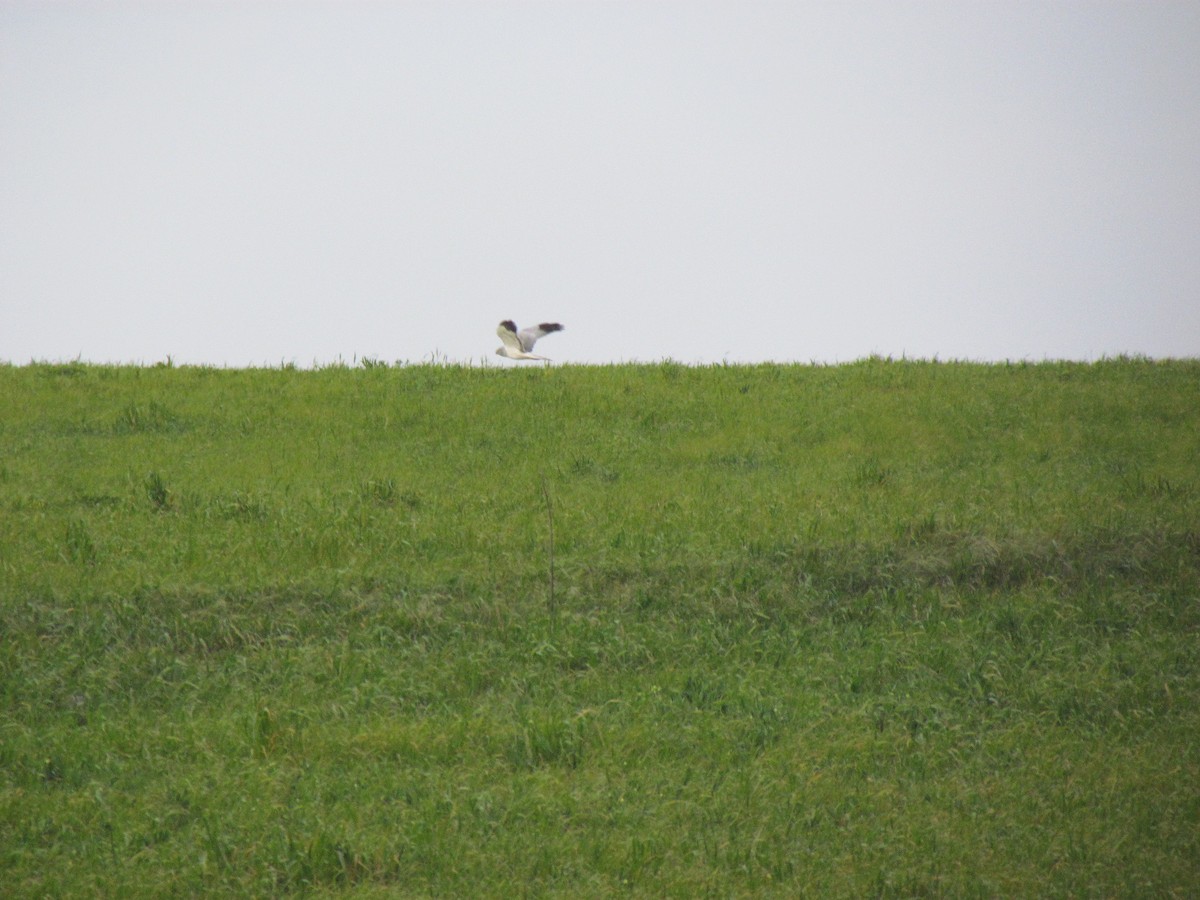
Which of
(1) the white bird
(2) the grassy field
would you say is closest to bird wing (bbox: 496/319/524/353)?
(1) the white bird

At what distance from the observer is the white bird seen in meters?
17.3

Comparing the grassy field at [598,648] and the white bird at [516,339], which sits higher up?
the white bird at [516,339]

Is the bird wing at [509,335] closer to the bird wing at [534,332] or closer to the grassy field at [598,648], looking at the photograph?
the bird wing at [534,332]

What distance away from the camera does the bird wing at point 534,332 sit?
17.6 metres

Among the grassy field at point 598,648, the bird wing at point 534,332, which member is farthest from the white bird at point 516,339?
the grassy field at point 598,648

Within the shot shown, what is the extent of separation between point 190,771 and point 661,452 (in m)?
7.49

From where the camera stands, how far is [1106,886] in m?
5.79

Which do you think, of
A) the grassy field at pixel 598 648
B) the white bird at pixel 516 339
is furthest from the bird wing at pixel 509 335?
the grassy field at pixel 598 648

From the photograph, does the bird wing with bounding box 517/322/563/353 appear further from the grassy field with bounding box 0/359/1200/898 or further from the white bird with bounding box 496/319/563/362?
the grassy field with bounding box 0/359/1200/898

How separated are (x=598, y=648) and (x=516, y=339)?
31.1 feet

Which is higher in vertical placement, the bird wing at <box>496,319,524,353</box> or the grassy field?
the bird wing at <box>496,319,524,353</box>

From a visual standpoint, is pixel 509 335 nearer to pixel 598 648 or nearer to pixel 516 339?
pixel 516 339

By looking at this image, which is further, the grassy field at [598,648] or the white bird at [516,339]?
the white bird at [516,339]

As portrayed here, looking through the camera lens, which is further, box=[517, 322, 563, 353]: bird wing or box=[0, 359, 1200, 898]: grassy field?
box=[517, 322, 563, 353]: bird wing
